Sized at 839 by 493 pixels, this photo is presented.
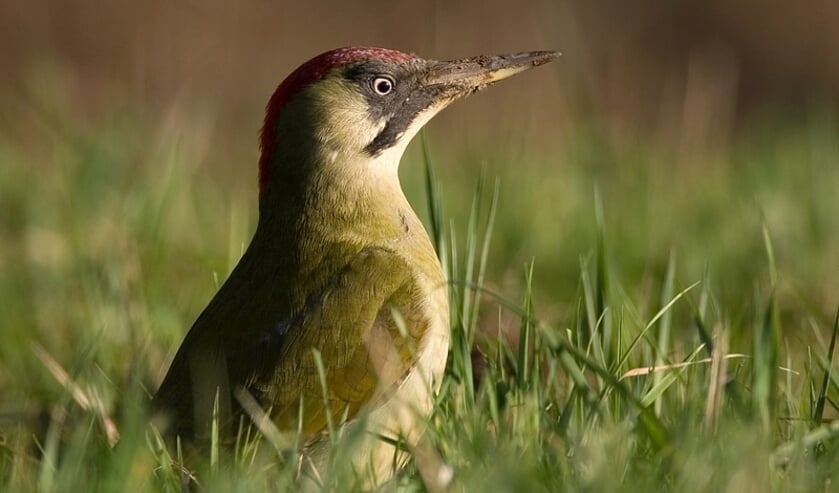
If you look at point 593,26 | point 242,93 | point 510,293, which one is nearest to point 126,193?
point 510,293

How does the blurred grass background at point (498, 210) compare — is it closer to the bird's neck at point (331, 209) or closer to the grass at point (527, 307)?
the grass at point (527, 307)

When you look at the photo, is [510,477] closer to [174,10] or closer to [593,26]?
[593,26]

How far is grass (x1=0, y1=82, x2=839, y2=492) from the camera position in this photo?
9.53 ft

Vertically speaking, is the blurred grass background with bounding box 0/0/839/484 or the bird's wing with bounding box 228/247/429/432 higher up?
the bird's wing with bounding box 228/247/429/432

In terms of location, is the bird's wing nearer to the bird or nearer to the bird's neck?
the bird

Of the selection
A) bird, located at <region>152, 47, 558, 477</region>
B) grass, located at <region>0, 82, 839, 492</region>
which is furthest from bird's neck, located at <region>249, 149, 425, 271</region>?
grass, located at <region>0, 82, 839, 492</region>

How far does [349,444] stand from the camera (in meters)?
2.84

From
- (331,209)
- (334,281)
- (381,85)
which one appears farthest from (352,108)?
(334,281)

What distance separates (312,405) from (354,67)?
105 centimetres

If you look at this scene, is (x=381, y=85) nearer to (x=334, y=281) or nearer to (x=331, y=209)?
(x=331, y=209)

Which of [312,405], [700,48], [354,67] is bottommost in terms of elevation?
[700,48]

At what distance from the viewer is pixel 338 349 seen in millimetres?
3609

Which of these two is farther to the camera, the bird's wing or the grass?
the bird's wing

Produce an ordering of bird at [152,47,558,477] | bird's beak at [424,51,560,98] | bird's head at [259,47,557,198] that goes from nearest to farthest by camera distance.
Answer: bird at [152,47,558,477]
bird's head at [259,47,557,198]
bird's beak at [424,51,560,98]
